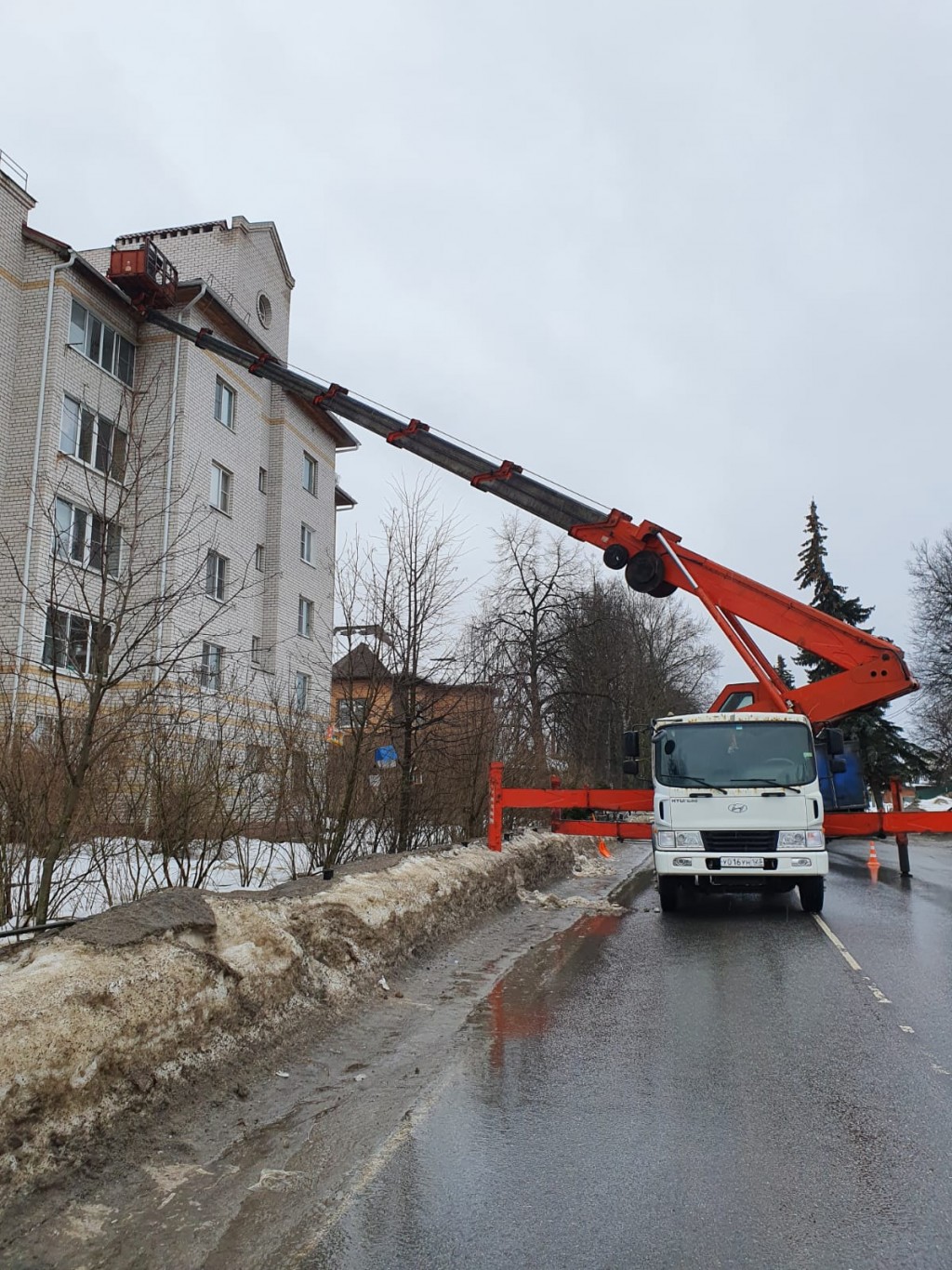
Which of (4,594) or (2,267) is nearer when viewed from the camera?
(4,594)

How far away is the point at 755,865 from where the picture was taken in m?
11.5

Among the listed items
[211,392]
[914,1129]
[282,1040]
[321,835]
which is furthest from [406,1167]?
[211,392]

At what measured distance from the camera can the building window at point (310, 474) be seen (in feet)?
108

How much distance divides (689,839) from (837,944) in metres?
2.22

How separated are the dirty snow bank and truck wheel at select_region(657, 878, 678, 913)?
15.4ft

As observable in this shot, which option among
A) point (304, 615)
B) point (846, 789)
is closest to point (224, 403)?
point (304, 615)

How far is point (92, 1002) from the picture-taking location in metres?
4.61

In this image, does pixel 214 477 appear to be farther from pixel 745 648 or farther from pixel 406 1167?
pixel 406 1167

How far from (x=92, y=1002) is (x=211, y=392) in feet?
83.1

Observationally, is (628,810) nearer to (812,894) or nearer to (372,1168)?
(812,894)

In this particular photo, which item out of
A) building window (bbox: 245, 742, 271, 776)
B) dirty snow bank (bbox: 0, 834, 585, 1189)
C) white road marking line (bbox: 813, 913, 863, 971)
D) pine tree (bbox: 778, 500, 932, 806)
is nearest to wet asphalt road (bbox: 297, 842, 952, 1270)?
white road marking line (bbox: 813, 913, 863, 971)

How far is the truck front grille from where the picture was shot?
37.9 feet

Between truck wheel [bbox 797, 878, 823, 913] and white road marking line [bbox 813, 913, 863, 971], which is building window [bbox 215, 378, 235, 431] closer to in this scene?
truck wheel [bbox 797, 878, 823, 913]

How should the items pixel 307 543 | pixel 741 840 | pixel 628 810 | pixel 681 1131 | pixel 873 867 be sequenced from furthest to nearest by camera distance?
pixel 307 543, pixel 873 867, pixel 628 810, pixel 741 840, pixel 681 1131
